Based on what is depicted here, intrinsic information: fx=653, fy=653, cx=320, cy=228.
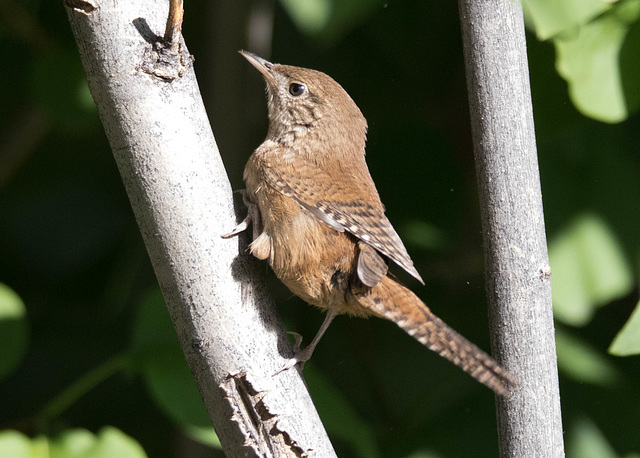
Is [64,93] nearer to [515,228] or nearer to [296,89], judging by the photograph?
[296,89]

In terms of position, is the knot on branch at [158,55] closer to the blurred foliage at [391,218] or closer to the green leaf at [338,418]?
the blurred foliage at [391,218]

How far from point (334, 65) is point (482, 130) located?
1.20 metres

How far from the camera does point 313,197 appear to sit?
1.71 meters

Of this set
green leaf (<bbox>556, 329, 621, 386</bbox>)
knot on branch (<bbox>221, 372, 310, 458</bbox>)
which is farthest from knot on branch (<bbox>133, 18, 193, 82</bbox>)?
green leaf (<bbox>556, 329, 621, 386</bbox>)

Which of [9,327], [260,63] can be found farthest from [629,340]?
[9,327]

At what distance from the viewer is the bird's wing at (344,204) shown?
64.9 inches

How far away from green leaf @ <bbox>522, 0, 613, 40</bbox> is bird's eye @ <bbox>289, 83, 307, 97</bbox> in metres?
0.72

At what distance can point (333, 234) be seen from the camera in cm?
169

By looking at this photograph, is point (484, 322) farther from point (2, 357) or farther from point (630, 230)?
point (2, 357)

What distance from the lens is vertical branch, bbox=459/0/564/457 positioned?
1.33 metres

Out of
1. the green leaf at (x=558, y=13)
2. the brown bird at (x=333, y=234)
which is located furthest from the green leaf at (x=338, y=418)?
the green leaf at (x=558, y=13)

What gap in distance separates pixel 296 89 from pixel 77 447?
3.96 ft

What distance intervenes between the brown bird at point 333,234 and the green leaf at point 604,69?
1.97 feet

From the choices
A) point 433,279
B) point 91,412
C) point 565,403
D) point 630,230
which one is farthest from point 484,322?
point 91,412
